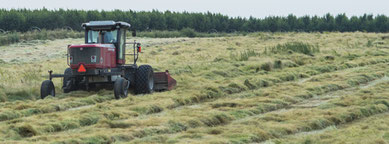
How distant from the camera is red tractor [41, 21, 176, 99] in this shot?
1348cm

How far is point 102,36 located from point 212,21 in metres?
59.3

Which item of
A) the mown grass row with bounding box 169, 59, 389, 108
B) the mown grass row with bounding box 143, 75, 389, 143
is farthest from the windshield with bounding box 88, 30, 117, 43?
the mown grass row with bounding box 143, 75, 389, 143

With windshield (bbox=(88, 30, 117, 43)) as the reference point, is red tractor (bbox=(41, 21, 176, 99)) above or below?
below

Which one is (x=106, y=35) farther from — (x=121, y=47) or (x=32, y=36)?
(x=32, y=36)

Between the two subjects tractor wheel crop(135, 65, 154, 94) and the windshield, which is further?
the windshield

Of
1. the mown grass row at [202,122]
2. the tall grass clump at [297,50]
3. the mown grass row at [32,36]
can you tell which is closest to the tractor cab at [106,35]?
the mown grass row at [202,122]

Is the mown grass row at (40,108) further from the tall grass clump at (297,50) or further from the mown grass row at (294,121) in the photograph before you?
the tall grass clump at (297,50)

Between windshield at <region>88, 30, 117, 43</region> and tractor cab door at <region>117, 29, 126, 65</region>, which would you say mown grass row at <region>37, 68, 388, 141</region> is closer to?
tractor cab door at <region>117, 29, 126, 65</region>

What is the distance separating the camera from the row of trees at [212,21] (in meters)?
62.2

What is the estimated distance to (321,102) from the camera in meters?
12.0

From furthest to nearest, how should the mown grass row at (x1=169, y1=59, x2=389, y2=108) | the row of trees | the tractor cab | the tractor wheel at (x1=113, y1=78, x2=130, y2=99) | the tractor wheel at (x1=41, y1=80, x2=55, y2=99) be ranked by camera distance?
the row of trees → the tractor cab → the tractor wheel at (x1=41, y1=80, x2=55, y2=99) → the tractor wheel at (x1=113, y1=78, x2=130, y2=99) → the mown grass row at (x1=169, y1=59, x2=389, y2=108)

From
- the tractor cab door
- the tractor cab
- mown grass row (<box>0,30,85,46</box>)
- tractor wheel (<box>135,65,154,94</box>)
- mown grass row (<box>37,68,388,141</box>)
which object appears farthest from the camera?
mown grass row (<box>0,30,85,46</box>)

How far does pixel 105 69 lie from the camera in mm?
13758

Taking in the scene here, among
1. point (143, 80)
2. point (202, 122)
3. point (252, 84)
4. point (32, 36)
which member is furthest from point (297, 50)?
point (32, 36)
